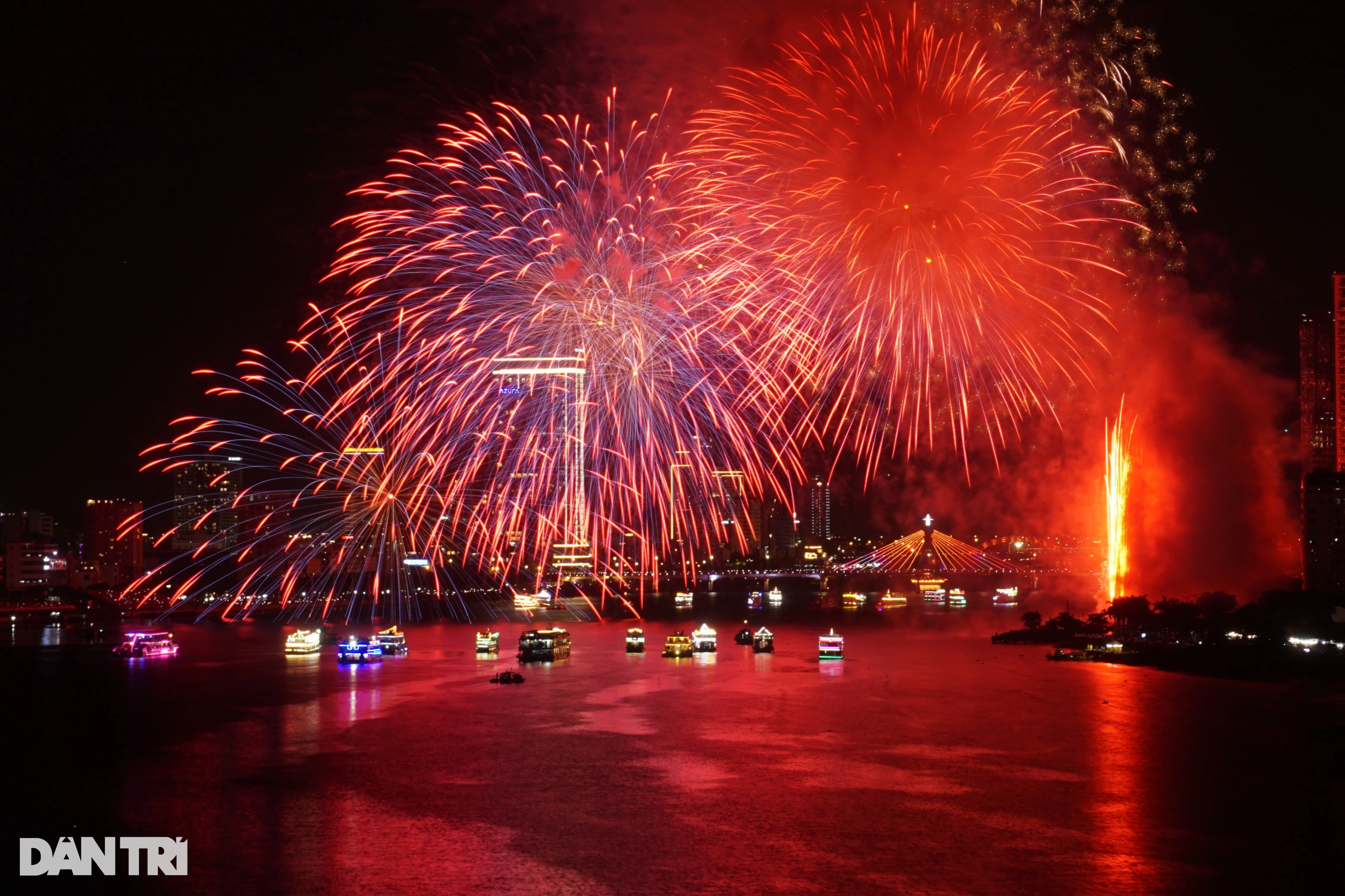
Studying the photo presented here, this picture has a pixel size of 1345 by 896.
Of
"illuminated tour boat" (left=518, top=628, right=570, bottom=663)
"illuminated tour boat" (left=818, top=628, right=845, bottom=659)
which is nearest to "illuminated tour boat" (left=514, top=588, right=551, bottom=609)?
"illuminated tour boat" (left=518, top=628, right=570, bottom=663)

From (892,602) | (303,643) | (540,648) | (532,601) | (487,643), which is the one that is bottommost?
(892,602)

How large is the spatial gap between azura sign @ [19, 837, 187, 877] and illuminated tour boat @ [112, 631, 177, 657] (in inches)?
1251

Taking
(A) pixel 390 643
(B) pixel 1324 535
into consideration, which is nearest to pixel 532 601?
(A) pixel 390 643

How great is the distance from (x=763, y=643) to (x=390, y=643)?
13.9 m

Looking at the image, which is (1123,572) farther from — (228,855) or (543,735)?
(228,855)

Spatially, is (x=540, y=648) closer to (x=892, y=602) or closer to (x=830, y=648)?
(x=830, y=648)

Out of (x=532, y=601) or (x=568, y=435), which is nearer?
(x=568, y=435)

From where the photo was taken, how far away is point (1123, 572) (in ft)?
154

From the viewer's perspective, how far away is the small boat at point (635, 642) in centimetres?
4153

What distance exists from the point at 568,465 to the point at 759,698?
7550mm

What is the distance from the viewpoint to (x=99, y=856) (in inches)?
528

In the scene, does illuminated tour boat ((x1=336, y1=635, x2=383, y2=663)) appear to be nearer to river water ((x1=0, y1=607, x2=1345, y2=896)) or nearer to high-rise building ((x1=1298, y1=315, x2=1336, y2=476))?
river water ((x1=0, y1=607, x2=1345, y2=896))

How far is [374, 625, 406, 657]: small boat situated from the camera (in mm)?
40375

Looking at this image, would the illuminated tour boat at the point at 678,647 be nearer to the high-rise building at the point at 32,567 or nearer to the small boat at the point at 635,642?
the small boat at the point at 635,642
